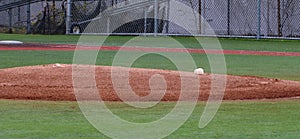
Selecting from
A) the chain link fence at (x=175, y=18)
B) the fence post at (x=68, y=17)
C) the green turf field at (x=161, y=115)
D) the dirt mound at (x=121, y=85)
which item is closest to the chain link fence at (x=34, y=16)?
the chain link fence at (x=175, y=18)

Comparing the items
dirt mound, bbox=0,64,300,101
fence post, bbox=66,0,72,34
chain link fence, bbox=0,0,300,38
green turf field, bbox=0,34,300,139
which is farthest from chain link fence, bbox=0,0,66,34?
green turf field, bbox=0,34,300,139

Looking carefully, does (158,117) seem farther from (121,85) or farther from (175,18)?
(175,18)

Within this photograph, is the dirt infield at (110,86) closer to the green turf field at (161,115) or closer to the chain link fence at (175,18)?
the green turf field at (161,115)

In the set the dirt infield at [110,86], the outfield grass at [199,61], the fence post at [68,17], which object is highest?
the fence post at [68,17]

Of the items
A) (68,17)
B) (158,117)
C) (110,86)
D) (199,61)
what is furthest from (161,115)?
(68,17)

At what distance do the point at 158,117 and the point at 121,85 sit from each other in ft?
9.36

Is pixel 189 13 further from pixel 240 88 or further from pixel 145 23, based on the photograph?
pixel 240 88

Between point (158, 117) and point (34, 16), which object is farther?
point (34, 16)

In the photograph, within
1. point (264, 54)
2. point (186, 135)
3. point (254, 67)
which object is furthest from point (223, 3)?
point (186, 135)

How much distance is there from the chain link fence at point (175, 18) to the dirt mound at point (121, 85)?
46.8ft

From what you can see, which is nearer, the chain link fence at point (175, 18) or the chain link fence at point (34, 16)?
the chain link fence at point (175, 18)

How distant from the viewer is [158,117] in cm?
800

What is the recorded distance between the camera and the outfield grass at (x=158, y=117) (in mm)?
6781

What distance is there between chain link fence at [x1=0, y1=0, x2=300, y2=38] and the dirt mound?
1425 centimetres
